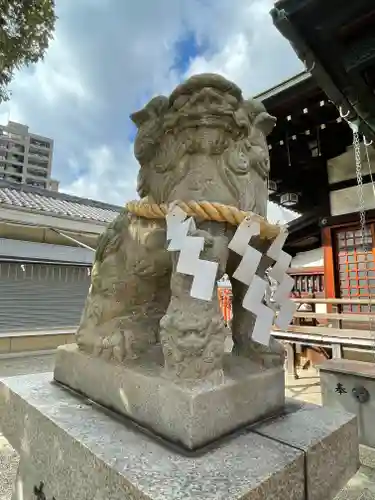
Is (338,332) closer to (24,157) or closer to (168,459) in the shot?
(168,459)

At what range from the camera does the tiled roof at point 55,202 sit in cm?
736

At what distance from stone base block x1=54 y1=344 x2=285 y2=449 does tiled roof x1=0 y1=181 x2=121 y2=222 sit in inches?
244

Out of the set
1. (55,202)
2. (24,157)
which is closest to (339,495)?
(55,202)

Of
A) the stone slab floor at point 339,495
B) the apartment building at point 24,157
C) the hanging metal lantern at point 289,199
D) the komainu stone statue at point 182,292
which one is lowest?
the stone slab floor at point 339,495

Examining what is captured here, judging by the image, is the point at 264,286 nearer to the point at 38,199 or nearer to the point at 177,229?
the point at 177,229

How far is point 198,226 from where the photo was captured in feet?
3.36

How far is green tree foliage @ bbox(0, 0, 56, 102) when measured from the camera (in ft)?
10.9

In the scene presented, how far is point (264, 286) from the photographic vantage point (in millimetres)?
1023

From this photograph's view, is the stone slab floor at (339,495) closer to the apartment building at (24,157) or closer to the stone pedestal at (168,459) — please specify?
the stone pedestal at (168,459)

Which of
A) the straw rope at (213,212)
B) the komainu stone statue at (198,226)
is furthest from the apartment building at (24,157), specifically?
the straw rope at (213,212)

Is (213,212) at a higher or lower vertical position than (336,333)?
higher

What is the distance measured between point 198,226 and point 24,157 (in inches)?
2181

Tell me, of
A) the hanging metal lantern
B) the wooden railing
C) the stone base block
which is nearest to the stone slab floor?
the wooden railing

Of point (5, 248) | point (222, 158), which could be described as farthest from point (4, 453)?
point (5, 248)
